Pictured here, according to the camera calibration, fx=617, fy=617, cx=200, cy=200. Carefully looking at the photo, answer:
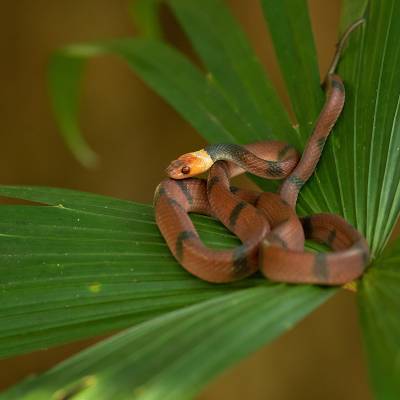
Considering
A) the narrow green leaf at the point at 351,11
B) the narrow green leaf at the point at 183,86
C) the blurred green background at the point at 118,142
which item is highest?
the narrow green leaf at the point at 351,11

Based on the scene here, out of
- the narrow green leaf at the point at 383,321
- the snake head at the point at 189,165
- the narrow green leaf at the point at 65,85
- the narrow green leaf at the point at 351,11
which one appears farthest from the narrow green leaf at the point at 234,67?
the narrow green leaf at the point at 383,321

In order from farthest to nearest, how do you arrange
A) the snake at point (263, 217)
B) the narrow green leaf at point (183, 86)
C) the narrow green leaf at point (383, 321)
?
the narrow green leaf at point (183, 86) < the snake at point (263, 217) < the narrow green leaf at point (383, 321)

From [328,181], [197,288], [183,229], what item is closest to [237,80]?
[328,181]

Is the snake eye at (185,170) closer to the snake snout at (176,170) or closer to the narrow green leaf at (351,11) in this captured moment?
the snake snout at (176,170)

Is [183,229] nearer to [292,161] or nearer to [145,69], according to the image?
[292,161]

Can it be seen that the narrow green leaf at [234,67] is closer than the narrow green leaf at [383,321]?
No

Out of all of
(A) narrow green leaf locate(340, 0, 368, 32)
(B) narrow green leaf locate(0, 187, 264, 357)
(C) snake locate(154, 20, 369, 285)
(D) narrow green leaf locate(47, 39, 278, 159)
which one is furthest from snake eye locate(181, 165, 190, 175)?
(A) narrow green leaf locate(340, 0, 368, 32)

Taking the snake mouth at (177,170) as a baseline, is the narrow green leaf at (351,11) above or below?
above

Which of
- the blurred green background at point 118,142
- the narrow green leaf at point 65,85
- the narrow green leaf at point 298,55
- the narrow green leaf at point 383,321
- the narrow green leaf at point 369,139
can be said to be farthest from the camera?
the blurred green background at point 118,142
